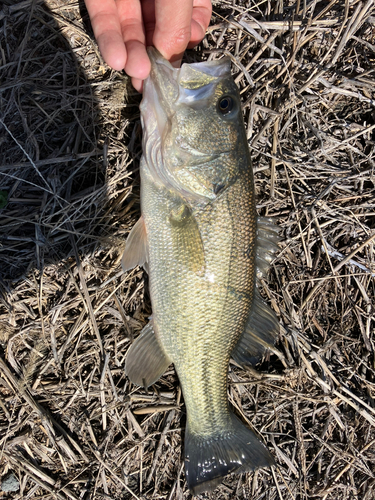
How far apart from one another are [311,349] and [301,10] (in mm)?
2877

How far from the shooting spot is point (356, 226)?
2973mm

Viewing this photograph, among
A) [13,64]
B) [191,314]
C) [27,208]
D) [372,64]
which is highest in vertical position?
[13,64]

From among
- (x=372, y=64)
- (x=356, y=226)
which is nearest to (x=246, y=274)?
(x=356, y=226)

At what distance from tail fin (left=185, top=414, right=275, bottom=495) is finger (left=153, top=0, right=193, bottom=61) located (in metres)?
2.78

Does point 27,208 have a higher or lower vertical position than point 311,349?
higher

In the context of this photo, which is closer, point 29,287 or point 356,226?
point 29,287

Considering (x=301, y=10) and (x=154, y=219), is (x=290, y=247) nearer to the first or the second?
(x=154, y=219)

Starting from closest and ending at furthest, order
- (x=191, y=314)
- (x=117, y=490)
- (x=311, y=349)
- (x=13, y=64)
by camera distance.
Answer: (x=191, y=314)
(x=13, y=64)
(x=117, y=490)
(x=311, y=349)

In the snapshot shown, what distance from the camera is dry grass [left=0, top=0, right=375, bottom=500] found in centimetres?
260

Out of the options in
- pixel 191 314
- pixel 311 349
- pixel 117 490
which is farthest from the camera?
pixel 311 349

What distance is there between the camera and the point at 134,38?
7.77ft

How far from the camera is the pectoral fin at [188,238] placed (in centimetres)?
214

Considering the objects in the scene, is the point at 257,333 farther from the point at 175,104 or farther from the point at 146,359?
the point at 175,104

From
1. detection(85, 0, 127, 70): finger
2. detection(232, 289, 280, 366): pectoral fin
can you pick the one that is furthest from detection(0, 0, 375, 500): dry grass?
detection(232, 289, 280, 366): pectoral fin
